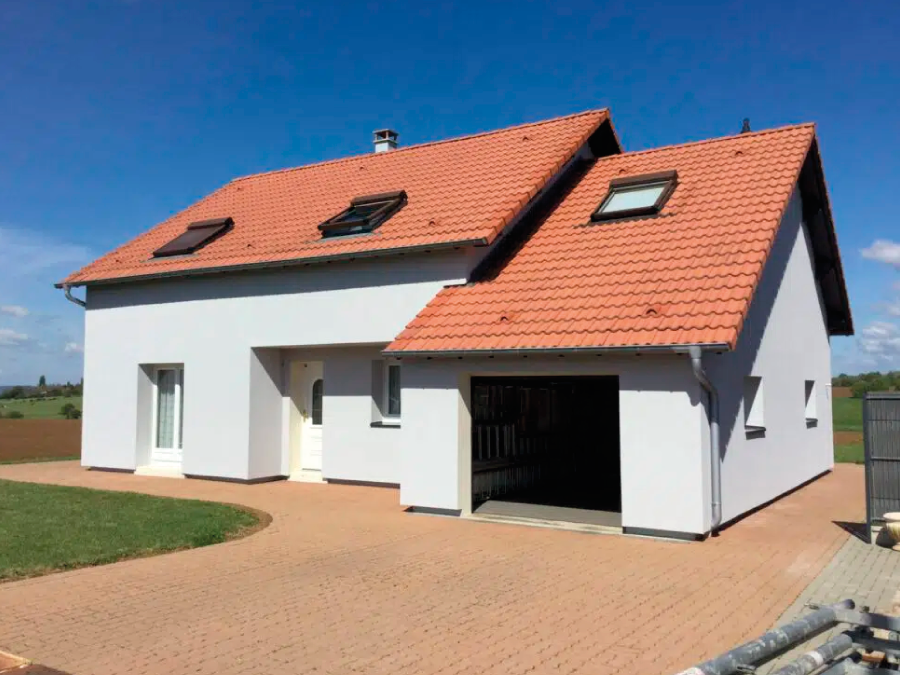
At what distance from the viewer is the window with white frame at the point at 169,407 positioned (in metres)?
16.7

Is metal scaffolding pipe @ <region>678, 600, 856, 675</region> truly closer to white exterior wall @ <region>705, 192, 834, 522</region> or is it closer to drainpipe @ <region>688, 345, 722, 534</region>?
drainpipe @ <region>688, 345, 722, 534</region>

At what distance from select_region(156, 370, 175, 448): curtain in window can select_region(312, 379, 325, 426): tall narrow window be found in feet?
10.8

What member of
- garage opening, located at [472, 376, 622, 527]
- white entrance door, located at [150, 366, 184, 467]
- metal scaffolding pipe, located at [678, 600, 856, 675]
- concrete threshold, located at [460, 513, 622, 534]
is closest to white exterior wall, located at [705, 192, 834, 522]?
concrete threshold, located at [460, 513, 622, 534]

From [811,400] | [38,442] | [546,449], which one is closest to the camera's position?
[546,449]

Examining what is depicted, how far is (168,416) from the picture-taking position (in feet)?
55.2

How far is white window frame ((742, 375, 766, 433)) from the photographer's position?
1268cm

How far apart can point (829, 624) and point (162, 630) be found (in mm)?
4819

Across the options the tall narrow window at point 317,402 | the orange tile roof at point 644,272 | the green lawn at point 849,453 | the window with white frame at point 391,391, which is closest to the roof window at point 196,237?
the tall narrow window at point 317,402

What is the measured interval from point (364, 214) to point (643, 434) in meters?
7.47

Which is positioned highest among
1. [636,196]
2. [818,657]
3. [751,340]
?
[636,196]

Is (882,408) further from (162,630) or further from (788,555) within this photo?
(162,630)

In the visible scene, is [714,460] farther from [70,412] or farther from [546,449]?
[70,412]

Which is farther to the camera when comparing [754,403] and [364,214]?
[364,214]

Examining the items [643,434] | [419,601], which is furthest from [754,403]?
[419,601]
